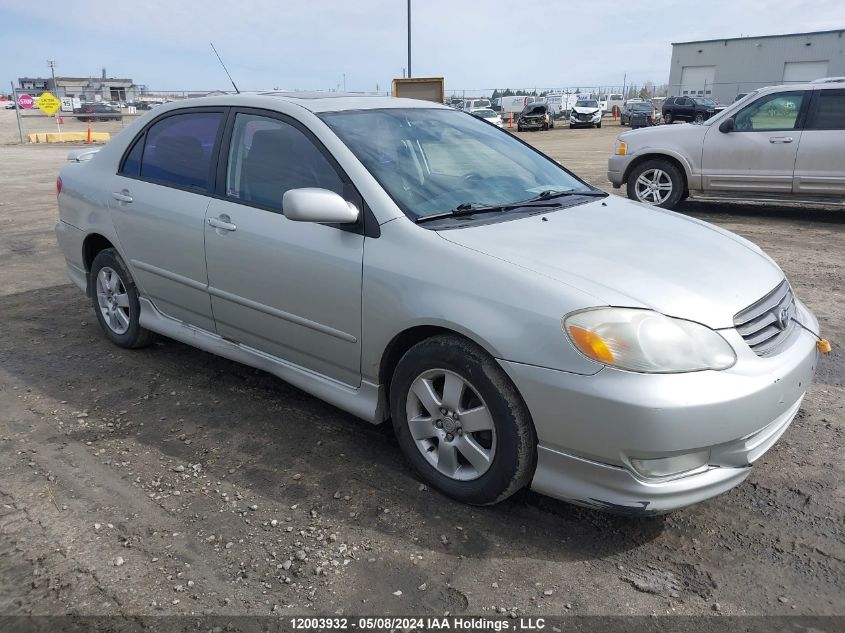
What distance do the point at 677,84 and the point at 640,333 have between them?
187 feet

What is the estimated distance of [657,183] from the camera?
9766 millimetres

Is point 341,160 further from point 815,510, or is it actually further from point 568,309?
point 815,510

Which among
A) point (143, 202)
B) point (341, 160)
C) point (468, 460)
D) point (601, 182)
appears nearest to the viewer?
point (468, 460)

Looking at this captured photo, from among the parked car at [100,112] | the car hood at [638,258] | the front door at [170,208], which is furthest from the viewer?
the parked car at [100,112]

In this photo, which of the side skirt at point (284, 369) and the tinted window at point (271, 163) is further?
the tinted window at point (271, 163)

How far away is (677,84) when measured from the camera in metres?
53.2

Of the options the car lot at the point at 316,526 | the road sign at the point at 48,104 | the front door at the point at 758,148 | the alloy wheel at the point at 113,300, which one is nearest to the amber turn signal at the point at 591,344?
the car lot at the point at 316,526

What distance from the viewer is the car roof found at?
12.0ft

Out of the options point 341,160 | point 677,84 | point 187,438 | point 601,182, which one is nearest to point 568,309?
point 341,160

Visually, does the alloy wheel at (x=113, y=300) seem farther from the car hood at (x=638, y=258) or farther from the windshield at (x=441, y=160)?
the car hood at (x=638, y=258)

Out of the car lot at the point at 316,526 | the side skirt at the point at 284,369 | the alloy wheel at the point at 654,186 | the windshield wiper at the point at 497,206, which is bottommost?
the car lot at the point at 316,526

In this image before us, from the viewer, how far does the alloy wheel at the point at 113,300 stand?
4.70 m


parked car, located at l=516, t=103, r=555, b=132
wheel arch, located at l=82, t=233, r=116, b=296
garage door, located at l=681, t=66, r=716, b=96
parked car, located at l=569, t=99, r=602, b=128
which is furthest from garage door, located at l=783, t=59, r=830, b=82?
wheel arch, located at l=82, t=233, r=116, b=296


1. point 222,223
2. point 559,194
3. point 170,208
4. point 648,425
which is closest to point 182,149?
point 170,208
